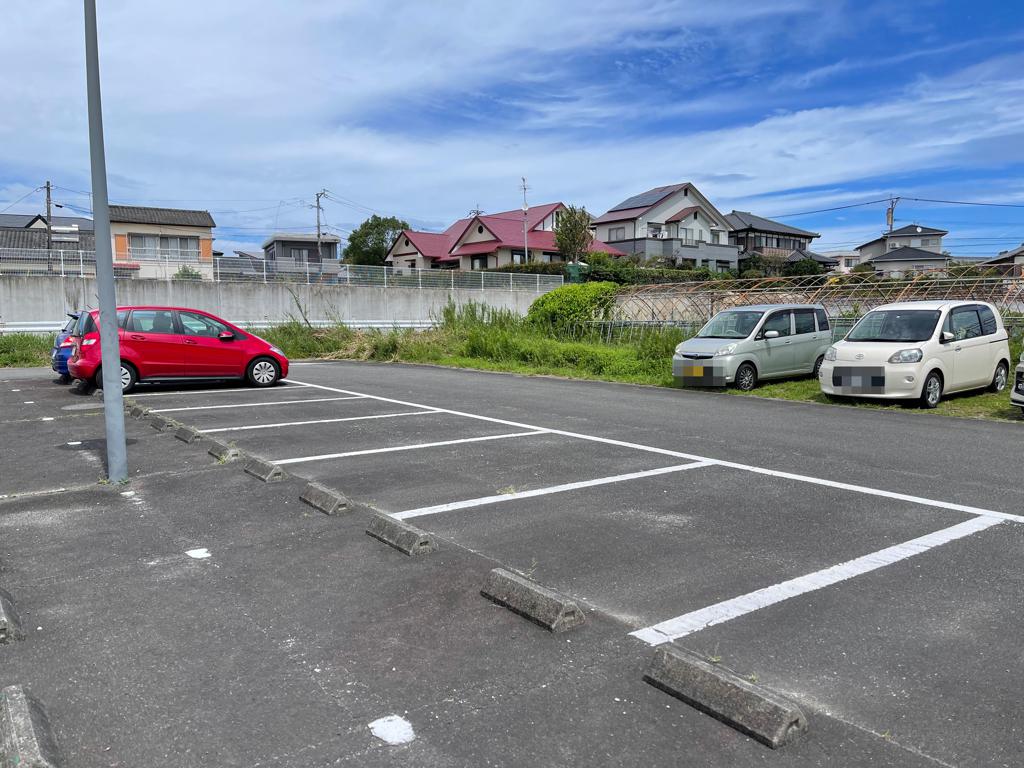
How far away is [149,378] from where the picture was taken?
13023 millimetres

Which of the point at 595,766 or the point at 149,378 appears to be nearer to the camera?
the point at 595,766

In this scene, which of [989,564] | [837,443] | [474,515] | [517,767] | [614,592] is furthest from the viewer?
[837,443]

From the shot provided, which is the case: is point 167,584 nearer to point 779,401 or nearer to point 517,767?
point 517,767

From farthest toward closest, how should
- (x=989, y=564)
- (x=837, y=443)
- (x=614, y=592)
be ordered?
(x=837, y=443) < (x=989, y=564) < (x=614, y=592)

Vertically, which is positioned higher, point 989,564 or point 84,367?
point 84,367

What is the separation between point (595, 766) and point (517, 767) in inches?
10.7

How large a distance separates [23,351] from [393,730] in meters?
21.4

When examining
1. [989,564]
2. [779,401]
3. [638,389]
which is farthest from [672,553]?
[638,389]

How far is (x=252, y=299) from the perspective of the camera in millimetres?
29750

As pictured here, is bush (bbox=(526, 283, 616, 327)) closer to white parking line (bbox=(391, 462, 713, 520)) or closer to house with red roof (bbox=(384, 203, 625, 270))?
white parking line (bbox=(391, 462, 713, 520))

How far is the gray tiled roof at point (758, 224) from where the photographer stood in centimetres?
6725

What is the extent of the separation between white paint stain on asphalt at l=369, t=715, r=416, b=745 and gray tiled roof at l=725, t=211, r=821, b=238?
68150 mm

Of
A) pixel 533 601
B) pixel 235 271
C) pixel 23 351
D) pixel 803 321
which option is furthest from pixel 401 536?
pixel 235 271

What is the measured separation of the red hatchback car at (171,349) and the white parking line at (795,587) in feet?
38.2
